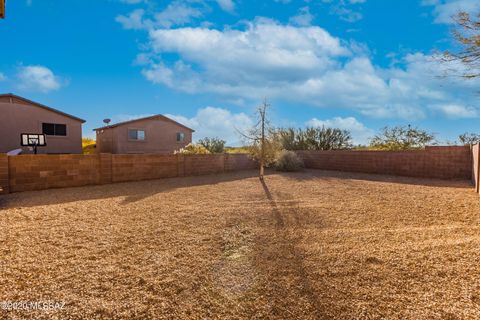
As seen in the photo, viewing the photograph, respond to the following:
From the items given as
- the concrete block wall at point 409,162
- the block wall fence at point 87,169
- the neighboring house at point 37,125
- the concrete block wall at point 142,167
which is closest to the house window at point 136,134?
the neighboring house at point 37,125

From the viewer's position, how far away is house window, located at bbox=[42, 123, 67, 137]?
17.4 metres

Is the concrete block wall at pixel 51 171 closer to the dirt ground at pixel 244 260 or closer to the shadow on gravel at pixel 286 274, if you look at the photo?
the dirt ground at pixel 244 260

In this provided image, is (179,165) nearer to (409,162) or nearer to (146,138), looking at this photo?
(409,162)

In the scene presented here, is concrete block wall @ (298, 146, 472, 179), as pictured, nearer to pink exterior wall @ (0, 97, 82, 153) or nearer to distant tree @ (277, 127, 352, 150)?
distant tree @ (277, 127, 352, 150)

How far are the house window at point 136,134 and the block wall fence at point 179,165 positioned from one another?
38.0ft

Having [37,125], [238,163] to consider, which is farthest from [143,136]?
[238,163]

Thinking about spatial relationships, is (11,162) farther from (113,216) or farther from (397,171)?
(397,171)

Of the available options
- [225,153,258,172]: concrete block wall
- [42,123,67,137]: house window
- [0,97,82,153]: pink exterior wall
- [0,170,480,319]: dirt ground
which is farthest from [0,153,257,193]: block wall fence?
[42,123,67,137]: house window

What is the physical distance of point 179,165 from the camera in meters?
11.2

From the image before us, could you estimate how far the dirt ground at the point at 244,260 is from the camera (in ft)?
7.54

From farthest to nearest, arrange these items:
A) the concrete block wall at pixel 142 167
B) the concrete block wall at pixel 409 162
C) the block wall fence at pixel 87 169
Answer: the concrete block wall at pixel 409 162, the concrete block wall at pixel 142 167, the block wall fence at pixel 87 169

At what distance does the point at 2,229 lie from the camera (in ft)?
14.1

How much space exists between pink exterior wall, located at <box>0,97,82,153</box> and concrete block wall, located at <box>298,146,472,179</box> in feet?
57.3

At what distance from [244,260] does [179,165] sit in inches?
336
